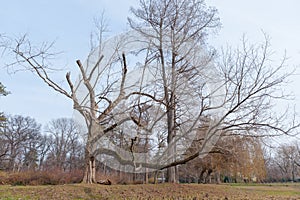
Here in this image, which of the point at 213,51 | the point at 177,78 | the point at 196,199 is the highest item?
the point at 213,51

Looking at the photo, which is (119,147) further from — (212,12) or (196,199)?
(212,12)

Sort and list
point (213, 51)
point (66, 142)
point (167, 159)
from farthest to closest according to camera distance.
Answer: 1. point (66, 142)
2. point (167, 159)
3. point (213, 51)

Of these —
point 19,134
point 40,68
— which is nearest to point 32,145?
point 19,134

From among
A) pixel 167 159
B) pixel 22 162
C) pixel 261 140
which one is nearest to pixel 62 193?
pixel 167 159

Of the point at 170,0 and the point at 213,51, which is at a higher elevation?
the point at 170,0

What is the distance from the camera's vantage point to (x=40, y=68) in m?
11.0

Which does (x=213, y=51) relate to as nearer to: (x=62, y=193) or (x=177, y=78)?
(x=177, y=78)

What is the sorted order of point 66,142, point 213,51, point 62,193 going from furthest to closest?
point 66,142, point 213,51, point 62,193

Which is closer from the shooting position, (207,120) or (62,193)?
(62,193)

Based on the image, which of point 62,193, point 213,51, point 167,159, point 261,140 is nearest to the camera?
point 62,193

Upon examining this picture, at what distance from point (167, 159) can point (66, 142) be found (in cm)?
3030

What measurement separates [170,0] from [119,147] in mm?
7173

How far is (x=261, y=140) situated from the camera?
34.4 ft

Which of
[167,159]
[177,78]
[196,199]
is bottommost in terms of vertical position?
[196,199]
